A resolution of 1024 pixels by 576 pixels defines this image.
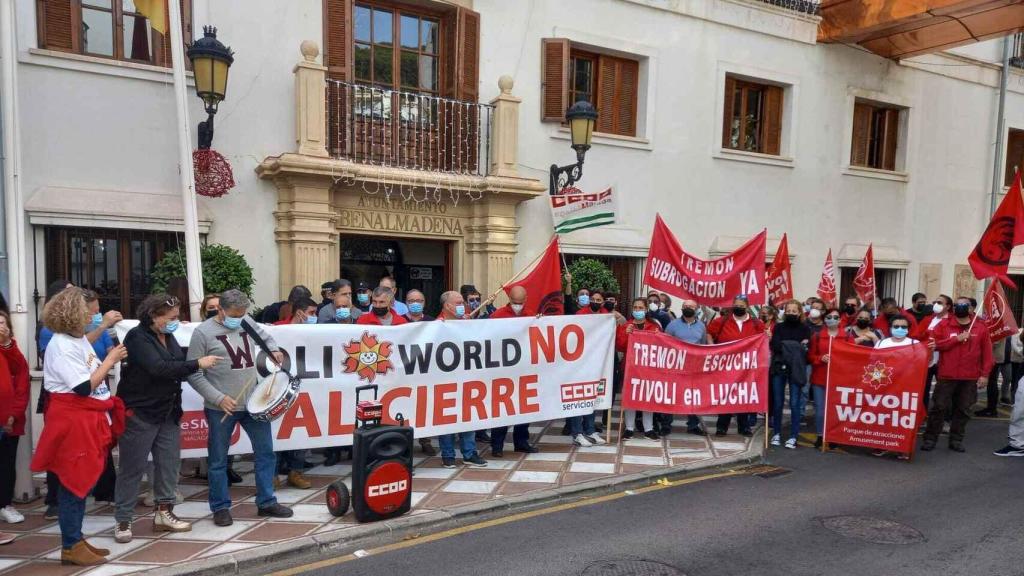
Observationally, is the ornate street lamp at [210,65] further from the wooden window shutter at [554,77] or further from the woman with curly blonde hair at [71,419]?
the wooden window shutter at [554,77]

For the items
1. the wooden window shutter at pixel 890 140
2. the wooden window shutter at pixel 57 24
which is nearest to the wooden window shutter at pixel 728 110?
the wooden window shutter at pixel 890 140

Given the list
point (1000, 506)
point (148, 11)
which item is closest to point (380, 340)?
point (148, 11)

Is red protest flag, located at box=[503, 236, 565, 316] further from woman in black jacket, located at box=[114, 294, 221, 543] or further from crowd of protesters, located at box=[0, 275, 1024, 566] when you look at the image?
woman in black jacket, located at box=[114, 294, 221, 543]

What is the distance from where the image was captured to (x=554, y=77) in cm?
1163

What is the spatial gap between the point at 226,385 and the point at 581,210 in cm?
674

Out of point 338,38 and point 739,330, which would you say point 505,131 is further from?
point 739,330

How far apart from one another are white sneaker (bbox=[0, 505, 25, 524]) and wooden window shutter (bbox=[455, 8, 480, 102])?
25.6ft

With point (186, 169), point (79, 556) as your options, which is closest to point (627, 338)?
point (186, 169)

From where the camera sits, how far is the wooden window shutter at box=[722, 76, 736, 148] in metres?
13.7

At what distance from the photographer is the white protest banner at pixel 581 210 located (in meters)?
10.6

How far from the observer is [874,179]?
15.4 meters

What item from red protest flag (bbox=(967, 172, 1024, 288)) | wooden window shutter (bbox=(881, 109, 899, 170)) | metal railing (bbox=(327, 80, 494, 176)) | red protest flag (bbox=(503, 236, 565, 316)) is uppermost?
wooden window shutter (bbox=(881, 109, 899, 170))

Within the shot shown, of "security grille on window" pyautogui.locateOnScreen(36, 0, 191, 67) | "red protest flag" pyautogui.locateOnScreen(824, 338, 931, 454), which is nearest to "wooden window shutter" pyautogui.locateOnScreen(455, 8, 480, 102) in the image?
"security grille on window" pyautogui.locateOnScreen(36, 0, 191, 67)

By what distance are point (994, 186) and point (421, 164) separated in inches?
559
